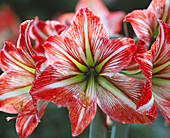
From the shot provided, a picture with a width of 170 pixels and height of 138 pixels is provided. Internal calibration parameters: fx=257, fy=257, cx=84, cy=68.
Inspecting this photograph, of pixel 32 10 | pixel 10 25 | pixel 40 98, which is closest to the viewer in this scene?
pixel 40 98

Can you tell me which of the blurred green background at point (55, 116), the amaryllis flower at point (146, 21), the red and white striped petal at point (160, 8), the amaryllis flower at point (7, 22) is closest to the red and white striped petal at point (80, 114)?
the amaryllis flower at point (146, 21)

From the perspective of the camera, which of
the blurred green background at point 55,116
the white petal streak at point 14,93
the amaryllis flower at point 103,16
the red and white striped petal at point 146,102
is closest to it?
the red and white striped petal at point 146,102

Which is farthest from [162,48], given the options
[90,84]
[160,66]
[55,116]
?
[55,116]

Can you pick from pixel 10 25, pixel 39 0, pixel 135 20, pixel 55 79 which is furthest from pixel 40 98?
pixel 39 0

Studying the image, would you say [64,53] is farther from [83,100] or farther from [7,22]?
[7,22]

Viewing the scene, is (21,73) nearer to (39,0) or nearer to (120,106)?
(120,106)

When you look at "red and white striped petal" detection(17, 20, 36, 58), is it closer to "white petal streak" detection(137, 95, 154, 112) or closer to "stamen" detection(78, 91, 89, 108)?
"stamen" detection(78, 91, 89, 108)

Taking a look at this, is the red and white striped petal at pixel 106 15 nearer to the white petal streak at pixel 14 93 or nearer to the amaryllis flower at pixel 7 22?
the white petal streak at pixel 14 93
